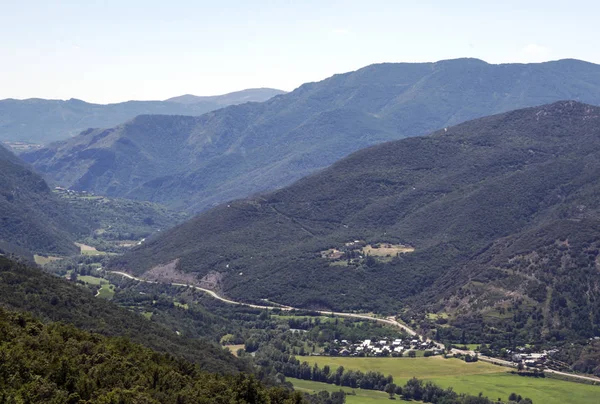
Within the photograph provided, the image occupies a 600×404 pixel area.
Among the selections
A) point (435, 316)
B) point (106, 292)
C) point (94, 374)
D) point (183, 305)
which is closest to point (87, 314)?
point (94, 374)

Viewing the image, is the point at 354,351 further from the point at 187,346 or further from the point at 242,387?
the point at 242,387

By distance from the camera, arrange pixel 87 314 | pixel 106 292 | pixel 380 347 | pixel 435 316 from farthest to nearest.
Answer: pixel 106 292
pixel 435 316
pixel 380 347
pixel 87 314

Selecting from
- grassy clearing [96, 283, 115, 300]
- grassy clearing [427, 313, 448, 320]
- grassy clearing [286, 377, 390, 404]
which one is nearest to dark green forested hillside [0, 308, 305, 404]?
grassy clearing [286, 377, 390, 404]

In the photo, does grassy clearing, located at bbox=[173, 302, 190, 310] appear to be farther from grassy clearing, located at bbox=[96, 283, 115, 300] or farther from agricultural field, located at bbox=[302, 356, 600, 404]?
agricultural field, located at bbox=[302, 356, 600, 404]

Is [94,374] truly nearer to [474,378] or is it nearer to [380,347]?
[474,378]

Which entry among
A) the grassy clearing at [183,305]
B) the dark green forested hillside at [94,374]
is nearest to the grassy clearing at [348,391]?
the dark green forested hillside at [94,374]

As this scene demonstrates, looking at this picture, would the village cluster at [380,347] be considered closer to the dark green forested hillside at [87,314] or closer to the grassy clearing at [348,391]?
the grassy clearing at [348,391]

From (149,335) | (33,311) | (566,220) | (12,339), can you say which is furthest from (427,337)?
(12,339)
